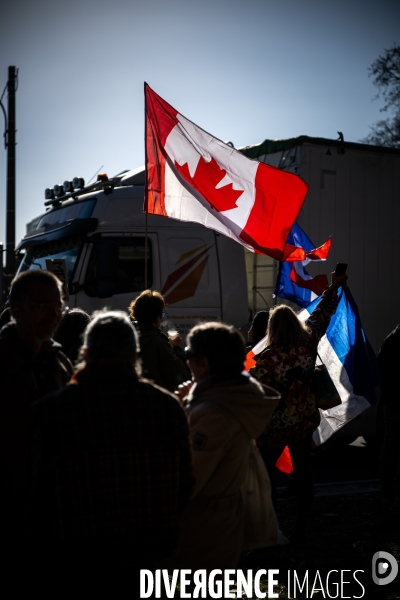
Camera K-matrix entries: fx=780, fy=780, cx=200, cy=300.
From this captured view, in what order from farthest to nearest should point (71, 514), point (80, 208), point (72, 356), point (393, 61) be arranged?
point (393, 61)
point (80, 208)
point (72, 356)
point (71, 514)

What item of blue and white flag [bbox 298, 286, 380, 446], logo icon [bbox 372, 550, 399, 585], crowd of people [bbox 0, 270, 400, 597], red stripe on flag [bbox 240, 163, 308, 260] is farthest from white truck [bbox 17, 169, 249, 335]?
crowd of people [bbox 0, 270, 400, 597]

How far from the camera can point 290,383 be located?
5.74m

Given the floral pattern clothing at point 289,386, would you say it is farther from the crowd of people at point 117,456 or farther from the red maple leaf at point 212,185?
the crowd of people at point 117,456

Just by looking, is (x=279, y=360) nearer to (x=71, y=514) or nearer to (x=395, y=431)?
(x=395, y=431)

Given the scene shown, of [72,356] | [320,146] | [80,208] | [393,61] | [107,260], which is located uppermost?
[393,61]

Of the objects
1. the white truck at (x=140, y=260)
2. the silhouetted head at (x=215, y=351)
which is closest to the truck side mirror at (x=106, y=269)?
the white truck at (x=140, y=260)

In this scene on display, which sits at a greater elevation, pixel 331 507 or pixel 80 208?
pixel 80 208

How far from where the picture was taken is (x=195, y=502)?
320cm

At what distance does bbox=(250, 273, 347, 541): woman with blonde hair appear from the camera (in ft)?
18.7

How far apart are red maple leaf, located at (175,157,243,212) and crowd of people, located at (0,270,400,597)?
3.01 meters

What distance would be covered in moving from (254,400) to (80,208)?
6.89 metres

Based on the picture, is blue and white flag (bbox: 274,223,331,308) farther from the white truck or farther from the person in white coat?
the person in white coat

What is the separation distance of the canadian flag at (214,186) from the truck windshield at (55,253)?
2963 millimetres

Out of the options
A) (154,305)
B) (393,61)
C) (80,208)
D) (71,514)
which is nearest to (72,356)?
(154,305)
